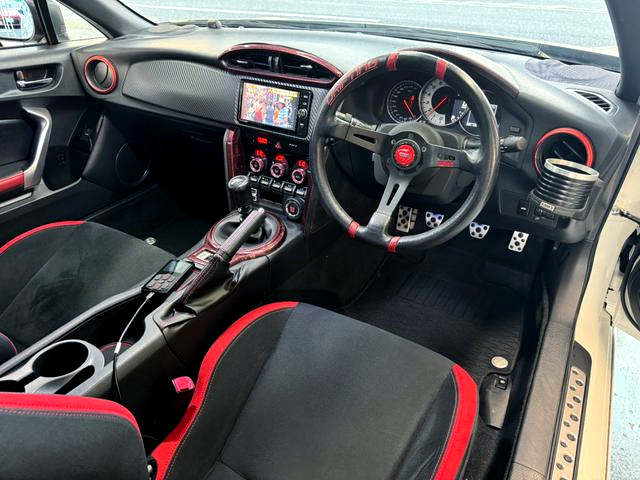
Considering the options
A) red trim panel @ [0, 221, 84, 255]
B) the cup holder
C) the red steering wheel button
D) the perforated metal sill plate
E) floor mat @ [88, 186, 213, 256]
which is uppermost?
the red steering wheel button

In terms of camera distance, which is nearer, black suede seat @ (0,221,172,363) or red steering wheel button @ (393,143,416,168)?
red steering wheel button @ (393,143,416,168)

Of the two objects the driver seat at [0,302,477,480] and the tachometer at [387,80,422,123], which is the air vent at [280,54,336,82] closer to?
the tachometer at [387,80,422,123]

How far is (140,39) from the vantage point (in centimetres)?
215

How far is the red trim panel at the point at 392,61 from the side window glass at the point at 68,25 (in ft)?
5.42

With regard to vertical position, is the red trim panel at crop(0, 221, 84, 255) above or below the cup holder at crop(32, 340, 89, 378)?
below

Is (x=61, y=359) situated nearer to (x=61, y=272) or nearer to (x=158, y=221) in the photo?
(x=61, y=272)

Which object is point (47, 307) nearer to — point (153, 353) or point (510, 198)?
point (153, 353)

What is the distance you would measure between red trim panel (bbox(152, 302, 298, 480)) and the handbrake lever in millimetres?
133

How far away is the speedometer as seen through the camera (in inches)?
55.0

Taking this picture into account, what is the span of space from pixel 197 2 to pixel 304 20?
52.1 inches

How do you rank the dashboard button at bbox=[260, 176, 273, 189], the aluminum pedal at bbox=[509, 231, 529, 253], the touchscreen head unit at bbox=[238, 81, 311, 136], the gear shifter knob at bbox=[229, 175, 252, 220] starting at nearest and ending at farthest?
the gear shifter knob at bbox=[229, 175, 252, 220]
the touchscreen head unit at bbox=[238, 81, 311, 136]
the dashboard button at bbox=[260, 176, 273, 189]
the aluminum pedal at bbox=[509, 231, 529, 253]

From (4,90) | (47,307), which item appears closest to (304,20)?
(4,90)

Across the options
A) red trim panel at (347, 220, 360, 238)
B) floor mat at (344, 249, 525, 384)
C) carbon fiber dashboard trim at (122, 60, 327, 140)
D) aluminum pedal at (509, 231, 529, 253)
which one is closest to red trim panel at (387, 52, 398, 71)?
red trim panel at (347, 220, 360, 238)

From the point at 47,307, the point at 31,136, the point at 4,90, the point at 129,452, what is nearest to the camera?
the point at 129,452
